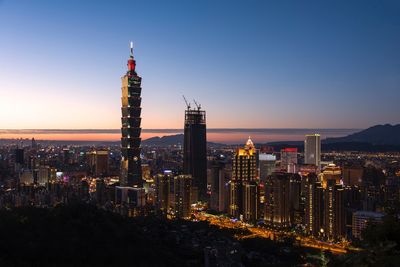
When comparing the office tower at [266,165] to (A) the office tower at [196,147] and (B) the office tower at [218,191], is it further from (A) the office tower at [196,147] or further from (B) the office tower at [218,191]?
(B) the office tower at [218,191]

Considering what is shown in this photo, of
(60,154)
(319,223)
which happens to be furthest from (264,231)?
(60,154)

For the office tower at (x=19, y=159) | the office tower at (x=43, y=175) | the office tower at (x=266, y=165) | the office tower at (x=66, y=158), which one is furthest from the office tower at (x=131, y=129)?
the office tower at (x=66, y=158)

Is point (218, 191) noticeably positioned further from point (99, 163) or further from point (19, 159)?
point (19, 159)

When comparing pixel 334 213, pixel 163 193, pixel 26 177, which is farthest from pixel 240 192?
pixel 26 177

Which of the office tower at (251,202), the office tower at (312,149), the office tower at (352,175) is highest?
the office tower at (312,149)

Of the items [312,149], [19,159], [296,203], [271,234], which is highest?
[312,149]

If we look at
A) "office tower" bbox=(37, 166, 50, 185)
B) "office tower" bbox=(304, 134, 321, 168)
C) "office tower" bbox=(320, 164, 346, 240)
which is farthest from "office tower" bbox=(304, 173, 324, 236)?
"office tower" bbox=(304, 134, 321, 168)

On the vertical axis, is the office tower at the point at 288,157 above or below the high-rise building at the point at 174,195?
above
